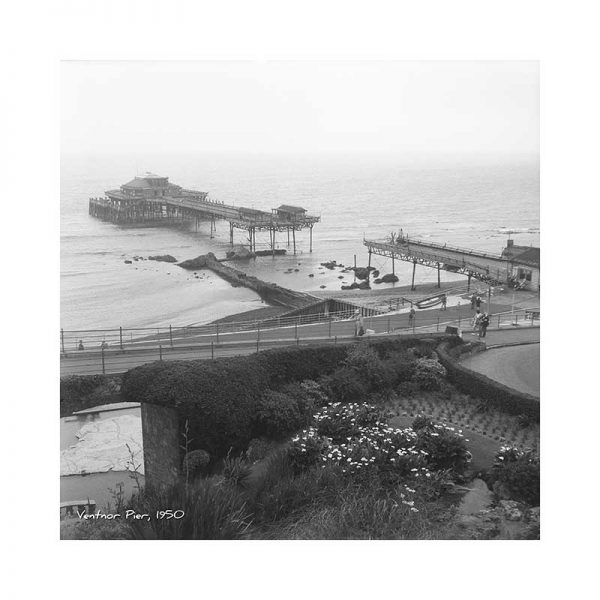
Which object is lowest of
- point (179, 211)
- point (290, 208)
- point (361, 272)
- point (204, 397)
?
point (204, 397)

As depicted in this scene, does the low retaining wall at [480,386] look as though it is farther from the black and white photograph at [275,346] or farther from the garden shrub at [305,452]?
the garden shrub at [305,452]

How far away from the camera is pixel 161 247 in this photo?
55.2ft

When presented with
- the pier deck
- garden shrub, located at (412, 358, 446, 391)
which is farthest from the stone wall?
the pier deck

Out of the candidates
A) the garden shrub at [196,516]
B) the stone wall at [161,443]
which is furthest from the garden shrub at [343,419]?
the garden shrub at [196,516]

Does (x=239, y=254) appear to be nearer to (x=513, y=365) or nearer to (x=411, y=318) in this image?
(x=411, y=318)

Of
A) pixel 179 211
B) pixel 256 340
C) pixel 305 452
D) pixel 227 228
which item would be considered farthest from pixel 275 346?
pixel 227 228

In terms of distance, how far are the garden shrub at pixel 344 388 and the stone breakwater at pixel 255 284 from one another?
13.7 ft

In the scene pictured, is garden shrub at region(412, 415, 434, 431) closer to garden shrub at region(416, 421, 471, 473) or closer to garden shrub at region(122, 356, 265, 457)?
garden shrub at region(416, 421, 471, 473)

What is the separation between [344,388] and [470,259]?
26.2 feet

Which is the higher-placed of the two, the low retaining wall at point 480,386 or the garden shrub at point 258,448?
the low retaining wall at point 480,386

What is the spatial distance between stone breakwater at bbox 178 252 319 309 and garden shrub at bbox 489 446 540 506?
277 inches

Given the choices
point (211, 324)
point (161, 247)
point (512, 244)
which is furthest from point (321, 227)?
point (211, 324)

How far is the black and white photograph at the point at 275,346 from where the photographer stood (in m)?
8.55

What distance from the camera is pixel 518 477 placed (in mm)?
8836
